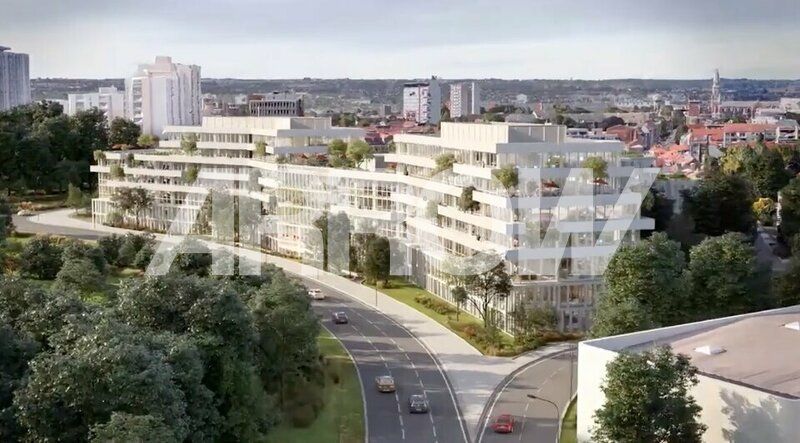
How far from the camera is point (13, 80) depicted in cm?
3812

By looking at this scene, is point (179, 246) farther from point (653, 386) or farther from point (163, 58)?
point (163, 58)

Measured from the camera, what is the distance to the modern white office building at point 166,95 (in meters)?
31.6

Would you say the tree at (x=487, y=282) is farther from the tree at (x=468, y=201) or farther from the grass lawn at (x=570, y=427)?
the grass lawn at (x=570, y=427)

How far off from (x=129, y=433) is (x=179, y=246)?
7.26 meters

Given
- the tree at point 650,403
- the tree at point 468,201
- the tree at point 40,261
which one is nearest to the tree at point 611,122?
the tree at point 468,201

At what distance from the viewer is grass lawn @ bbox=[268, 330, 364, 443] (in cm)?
972

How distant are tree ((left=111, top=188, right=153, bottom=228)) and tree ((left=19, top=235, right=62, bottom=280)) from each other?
7.32 metres

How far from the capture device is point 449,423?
10312 mm

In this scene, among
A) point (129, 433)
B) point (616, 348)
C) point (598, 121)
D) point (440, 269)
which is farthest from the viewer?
point (598, 121)

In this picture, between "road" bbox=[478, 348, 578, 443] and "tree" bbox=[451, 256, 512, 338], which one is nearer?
"road" bbox=[478, 348, 578, 443]

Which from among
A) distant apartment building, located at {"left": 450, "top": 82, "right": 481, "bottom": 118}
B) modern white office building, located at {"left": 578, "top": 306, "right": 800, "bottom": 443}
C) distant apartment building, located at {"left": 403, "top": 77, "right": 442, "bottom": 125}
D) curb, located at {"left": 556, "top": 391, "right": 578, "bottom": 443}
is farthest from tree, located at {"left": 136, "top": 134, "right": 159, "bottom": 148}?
distant apartment building, located at {"left": 403, "top": 77, "right": 442, "bottom": 125}

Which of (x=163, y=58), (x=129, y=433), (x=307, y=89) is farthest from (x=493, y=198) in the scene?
(x=307, y=89)

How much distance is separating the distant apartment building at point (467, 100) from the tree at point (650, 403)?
4033cm

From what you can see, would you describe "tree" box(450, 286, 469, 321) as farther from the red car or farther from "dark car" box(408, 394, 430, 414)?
the red car
